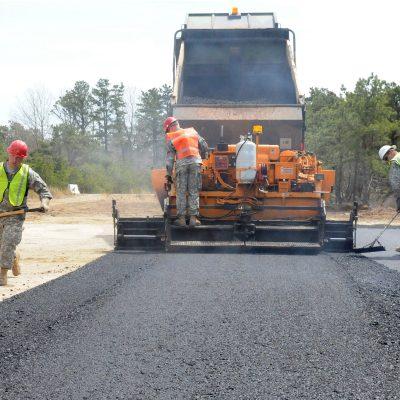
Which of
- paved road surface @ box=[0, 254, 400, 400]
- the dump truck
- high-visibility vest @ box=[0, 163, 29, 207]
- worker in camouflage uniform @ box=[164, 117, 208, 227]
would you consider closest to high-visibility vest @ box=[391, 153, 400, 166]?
the dump truck

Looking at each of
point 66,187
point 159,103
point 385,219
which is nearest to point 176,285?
point 385,219

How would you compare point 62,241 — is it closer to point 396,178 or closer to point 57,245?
point 57,245

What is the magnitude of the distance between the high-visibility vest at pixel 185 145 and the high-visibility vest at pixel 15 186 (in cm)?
233

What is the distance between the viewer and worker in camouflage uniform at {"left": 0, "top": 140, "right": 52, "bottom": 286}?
20.4 feet

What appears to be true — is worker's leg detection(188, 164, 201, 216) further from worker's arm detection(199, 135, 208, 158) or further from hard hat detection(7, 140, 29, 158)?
hard hat detection(7, 140, 29, 158)

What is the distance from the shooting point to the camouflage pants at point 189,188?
8133 millimetres

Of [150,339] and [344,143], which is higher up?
[344,143]

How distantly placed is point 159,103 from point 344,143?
41.0 m

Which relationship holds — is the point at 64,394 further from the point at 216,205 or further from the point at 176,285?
the point at 216,205

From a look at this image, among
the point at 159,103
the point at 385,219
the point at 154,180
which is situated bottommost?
the point at 385,219

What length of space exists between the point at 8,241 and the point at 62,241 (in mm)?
4415

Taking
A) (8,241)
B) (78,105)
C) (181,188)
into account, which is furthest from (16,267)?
(78,105)

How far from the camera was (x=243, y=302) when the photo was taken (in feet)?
16.2

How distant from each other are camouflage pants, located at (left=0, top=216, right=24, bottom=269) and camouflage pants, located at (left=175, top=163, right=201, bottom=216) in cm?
242
